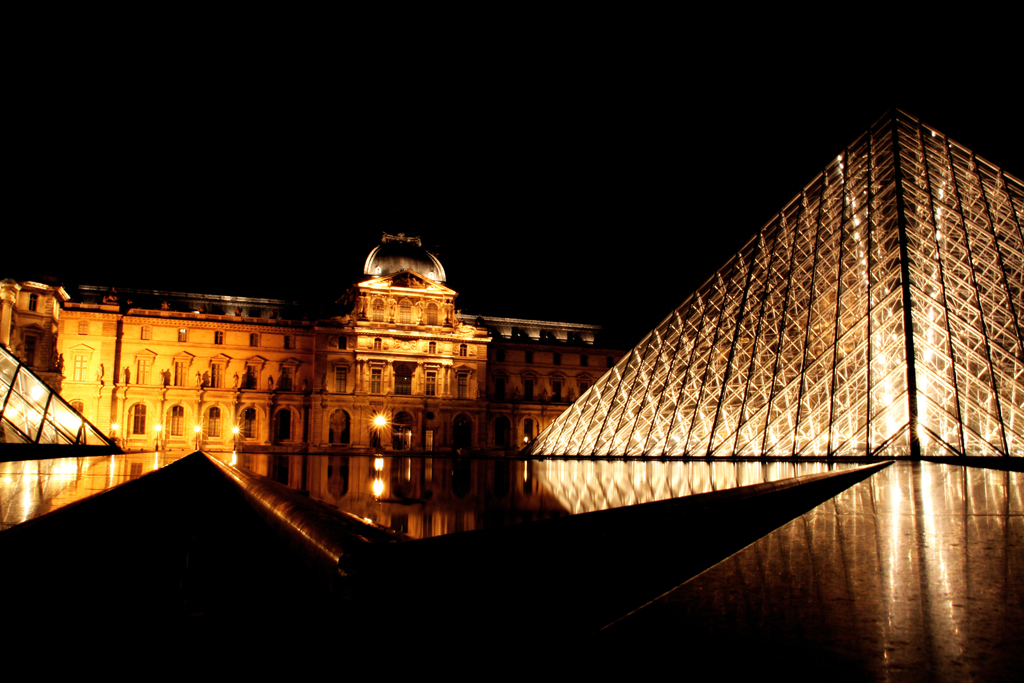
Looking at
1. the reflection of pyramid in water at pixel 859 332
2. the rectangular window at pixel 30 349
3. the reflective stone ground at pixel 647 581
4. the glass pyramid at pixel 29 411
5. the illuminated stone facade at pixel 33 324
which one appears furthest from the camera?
the rectangular window at pixel 30 349

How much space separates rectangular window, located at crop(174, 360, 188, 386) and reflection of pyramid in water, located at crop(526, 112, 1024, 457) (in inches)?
1258

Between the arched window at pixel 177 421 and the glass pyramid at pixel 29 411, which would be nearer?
the glass pyramid at pixel 29 411

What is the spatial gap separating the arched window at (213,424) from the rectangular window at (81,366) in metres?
7.72

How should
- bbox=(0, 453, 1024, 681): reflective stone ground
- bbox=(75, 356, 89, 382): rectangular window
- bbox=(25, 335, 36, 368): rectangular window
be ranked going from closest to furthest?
bbox=(0, 453, 1024, 681): reflective stone ground < bbox=(25, 335, 36, 368): rectangular window < bbox=(75, 356, 89, 382): rectangular window

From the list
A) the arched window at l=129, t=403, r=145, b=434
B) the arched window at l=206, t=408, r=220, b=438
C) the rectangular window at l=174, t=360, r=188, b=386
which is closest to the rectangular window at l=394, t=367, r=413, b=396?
the arched window at l=206, t=408, r=220, b=438

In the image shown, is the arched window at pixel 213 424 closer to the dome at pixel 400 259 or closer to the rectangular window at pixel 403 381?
the rectangular window at pixel 403 381

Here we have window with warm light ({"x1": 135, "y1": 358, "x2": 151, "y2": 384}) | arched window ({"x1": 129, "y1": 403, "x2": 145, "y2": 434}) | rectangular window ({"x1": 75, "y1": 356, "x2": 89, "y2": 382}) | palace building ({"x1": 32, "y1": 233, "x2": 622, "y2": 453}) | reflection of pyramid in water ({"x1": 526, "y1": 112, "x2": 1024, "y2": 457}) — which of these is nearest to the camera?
reflection of pyramid in water ({"x1": 526, "y1": 112, "x2": 1024, "y2": 457})

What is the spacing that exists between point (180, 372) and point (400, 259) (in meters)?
17.0

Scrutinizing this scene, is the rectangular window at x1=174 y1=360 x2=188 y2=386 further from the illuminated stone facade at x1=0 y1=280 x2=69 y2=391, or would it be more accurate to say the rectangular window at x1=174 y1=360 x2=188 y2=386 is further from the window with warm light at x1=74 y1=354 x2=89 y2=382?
the illuminated stone facade at x1=0 y1=280 x2=69 y2=391

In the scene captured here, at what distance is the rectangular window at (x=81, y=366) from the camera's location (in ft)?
148

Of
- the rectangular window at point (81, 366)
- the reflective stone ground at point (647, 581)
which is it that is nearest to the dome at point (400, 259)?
the rectangular window at point (81, 366)

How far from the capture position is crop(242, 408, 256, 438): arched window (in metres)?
49.2

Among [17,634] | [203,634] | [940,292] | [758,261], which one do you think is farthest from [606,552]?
[758,261]

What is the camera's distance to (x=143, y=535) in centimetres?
481
